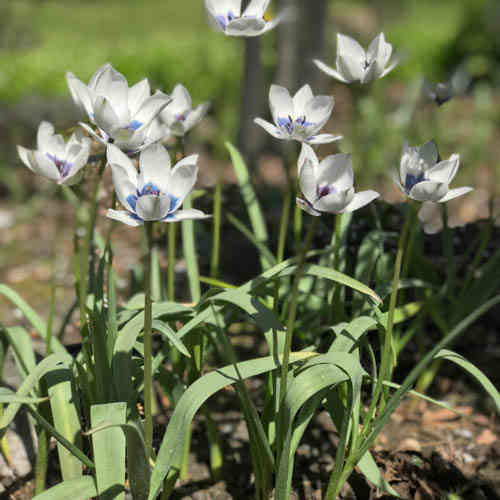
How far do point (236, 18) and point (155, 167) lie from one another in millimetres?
545

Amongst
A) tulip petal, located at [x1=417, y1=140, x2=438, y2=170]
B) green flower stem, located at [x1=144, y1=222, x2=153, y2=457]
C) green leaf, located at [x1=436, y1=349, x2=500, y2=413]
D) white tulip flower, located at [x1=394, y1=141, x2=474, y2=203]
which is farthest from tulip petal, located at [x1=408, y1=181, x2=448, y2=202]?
green flower stem, located at [x1=144, y1=222, x2=153, y2=457]

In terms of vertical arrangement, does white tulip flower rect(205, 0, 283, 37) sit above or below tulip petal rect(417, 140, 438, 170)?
above

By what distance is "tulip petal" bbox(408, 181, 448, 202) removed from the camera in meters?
1.05

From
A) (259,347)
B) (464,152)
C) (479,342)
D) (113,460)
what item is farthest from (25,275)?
(464,152)

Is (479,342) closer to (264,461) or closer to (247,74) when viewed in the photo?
(264,461)

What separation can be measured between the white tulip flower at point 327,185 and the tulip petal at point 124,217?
31 centimetres

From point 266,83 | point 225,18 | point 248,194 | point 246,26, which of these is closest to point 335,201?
point 246,26

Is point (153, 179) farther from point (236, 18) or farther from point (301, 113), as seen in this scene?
point (236, 18)

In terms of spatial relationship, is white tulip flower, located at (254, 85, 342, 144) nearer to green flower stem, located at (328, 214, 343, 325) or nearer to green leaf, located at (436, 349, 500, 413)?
green flower stem, located at (328, 214, 343, 325)

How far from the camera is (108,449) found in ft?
3.79

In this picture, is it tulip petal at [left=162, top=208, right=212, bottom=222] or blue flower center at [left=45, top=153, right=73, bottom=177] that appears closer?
tulip petal at [left=162, top=208, right=212, bottom=222]

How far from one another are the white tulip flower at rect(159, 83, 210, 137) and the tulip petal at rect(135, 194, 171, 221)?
2.00 feet

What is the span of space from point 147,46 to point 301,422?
589 cm

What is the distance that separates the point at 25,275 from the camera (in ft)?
10.6
